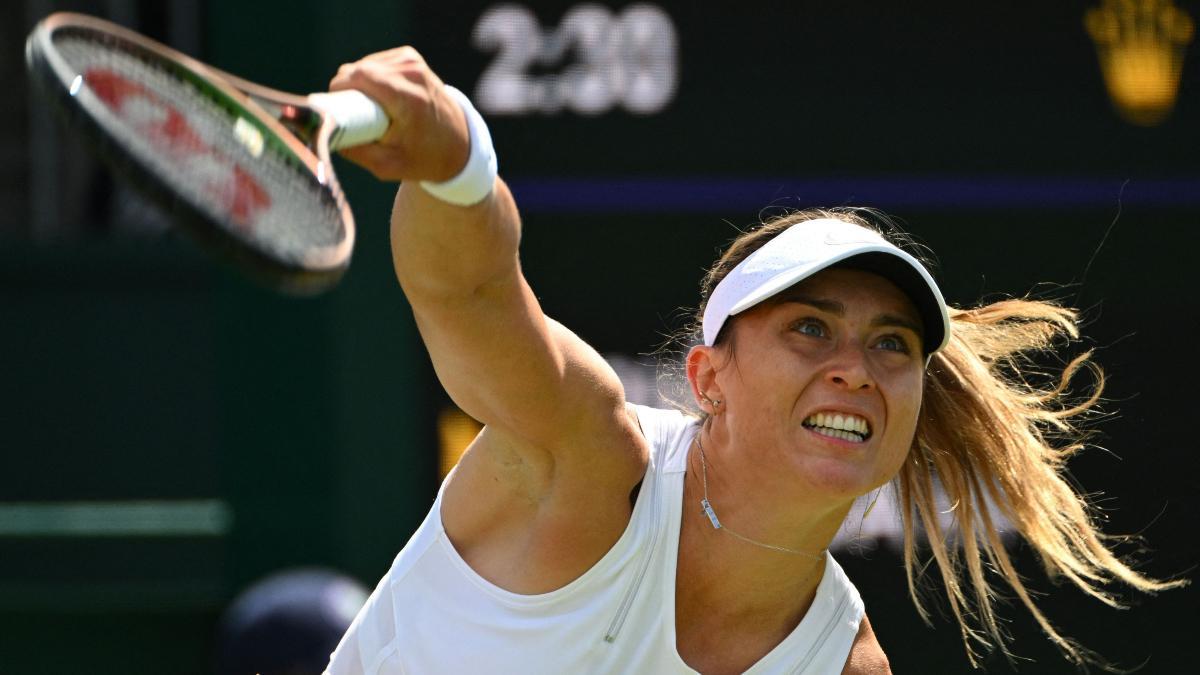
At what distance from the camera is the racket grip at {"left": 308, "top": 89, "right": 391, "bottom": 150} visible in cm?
194

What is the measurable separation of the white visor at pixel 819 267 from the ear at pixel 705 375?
0.02 m

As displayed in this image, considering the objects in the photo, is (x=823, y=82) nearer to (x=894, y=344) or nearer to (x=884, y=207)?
(x=884, y=207)

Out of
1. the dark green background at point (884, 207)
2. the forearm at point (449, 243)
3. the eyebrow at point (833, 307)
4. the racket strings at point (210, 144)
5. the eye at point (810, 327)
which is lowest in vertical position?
the dark green background at point (884, 207)

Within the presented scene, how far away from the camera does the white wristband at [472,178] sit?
2102 mm

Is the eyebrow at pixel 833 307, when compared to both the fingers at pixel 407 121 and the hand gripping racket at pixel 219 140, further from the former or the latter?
the hand gripping racket at pixel 219 140

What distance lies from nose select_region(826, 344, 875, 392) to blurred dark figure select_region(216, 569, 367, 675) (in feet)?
5.75

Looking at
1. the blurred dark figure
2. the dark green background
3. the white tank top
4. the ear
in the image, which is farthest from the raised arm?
the dark green background

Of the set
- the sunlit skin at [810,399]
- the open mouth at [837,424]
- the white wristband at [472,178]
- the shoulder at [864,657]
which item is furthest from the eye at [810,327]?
the white wristband at [472,178]

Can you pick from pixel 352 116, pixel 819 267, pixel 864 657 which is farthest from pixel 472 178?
pixel 864 657

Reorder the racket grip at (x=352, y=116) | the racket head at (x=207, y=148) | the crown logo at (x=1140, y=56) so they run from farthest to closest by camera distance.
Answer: the crown logo at (x=1140, y=56) → the racket grip at (x=352, y=116) → the racket head at (x=207, y=148)

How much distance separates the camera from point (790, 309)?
266 cm

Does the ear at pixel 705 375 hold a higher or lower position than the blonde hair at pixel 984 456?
higher

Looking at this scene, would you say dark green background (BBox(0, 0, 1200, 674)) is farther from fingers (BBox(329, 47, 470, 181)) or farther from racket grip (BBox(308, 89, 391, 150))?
racket grip (BBox(308, 89, 391, 150))

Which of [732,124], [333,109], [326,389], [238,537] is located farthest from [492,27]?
[333,109]
